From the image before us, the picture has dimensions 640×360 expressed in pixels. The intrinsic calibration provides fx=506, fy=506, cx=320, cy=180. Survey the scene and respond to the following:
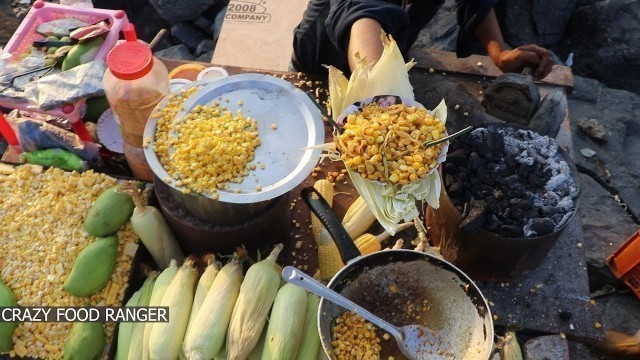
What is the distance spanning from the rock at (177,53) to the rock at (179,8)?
1.23 ft

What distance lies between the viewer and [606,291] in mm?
3855

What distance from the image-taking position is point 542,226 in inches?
87.4

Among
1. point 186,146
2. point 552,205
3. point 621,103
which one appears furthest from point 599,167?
point 186,146

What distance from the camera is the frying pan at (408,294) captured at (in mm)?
2107

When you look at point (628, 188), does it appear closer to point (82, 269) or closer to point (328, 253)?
point (328, 253)

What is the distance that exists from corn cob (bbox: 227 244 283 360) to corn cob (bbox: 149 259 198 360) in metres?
0.23

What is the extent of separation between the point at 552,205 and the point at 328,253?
3.57ft

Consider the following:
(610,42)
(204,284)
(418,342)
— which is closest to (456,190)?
(418,342)

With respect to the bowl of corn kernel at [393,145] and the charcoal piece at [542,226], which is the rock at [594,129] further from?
the bowl of corn kernel at [393,145]

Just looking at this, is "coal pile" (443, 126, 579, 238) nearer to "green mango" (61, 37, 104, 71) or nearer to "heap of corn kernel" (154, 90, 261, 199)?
"heap of corn kernel" (154, 90, 261, 199)

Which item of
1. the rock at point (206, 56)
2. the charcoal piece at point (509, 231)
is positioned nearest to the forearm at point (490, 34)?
the charcoal piece at point (509, 231)

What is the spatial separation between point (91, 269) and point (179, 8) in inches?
153

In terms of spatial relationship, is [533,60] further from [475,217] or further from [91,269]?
[91,269]

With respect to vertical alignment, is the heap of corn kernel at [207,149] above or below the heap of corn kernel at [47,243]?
above
